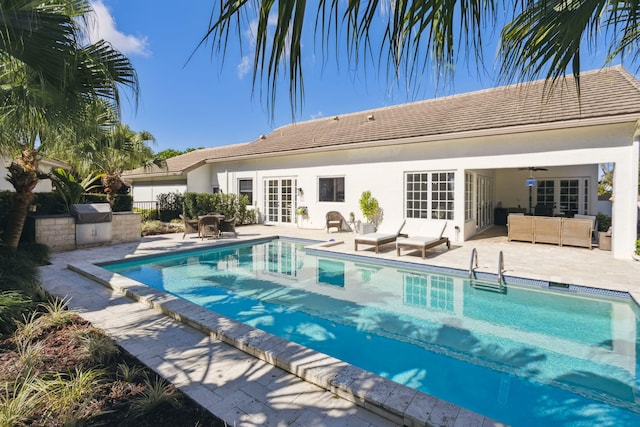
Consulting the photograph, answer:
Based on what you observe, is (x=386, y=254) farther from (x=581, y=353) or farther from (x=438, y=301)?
(x=581, y=353)

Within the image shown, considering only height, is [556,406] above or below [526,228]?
below

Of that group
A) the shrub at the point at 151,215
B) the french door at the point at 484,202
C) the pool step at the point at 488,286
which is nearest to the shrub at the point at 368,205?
the french door at the point at 484,202

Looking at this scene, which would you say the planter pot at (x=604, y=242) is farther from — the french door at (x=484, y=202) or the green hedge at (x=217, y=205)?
the green hedge at (x=217, y=205)

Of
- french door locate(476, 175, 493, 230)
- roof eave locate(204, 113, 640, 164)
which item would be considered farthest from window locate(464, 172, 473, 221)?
roof eave locate(204, 113, 640, 164)

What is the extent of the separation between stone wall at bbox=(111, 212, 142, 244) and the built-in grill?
17.6 inches

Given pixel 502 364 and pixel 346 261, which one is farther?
pixel 346 261

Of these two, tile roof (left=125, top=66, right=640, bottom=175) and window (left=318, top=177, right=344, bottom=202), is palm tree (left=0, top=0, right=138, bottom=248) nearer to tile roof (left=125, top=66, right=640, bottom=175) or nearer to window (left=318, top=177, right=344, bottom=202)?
tile roof (left=125, top=66, right=640, bottom=175)

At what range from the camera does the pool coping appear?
9.56 ft

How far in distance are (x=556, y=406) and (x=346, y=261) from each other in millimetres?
7484

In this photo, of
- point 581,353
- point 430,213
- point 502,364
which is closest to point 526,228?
point 430,213

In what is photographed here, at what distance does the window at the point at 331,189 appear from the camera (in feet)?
55.5

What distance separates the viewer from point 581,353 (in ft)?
16.5

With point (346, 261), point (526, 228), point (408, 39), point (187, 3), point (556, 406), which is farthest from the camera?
point (526, 228)

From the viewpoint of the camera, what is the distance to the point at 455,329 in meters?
5.91
